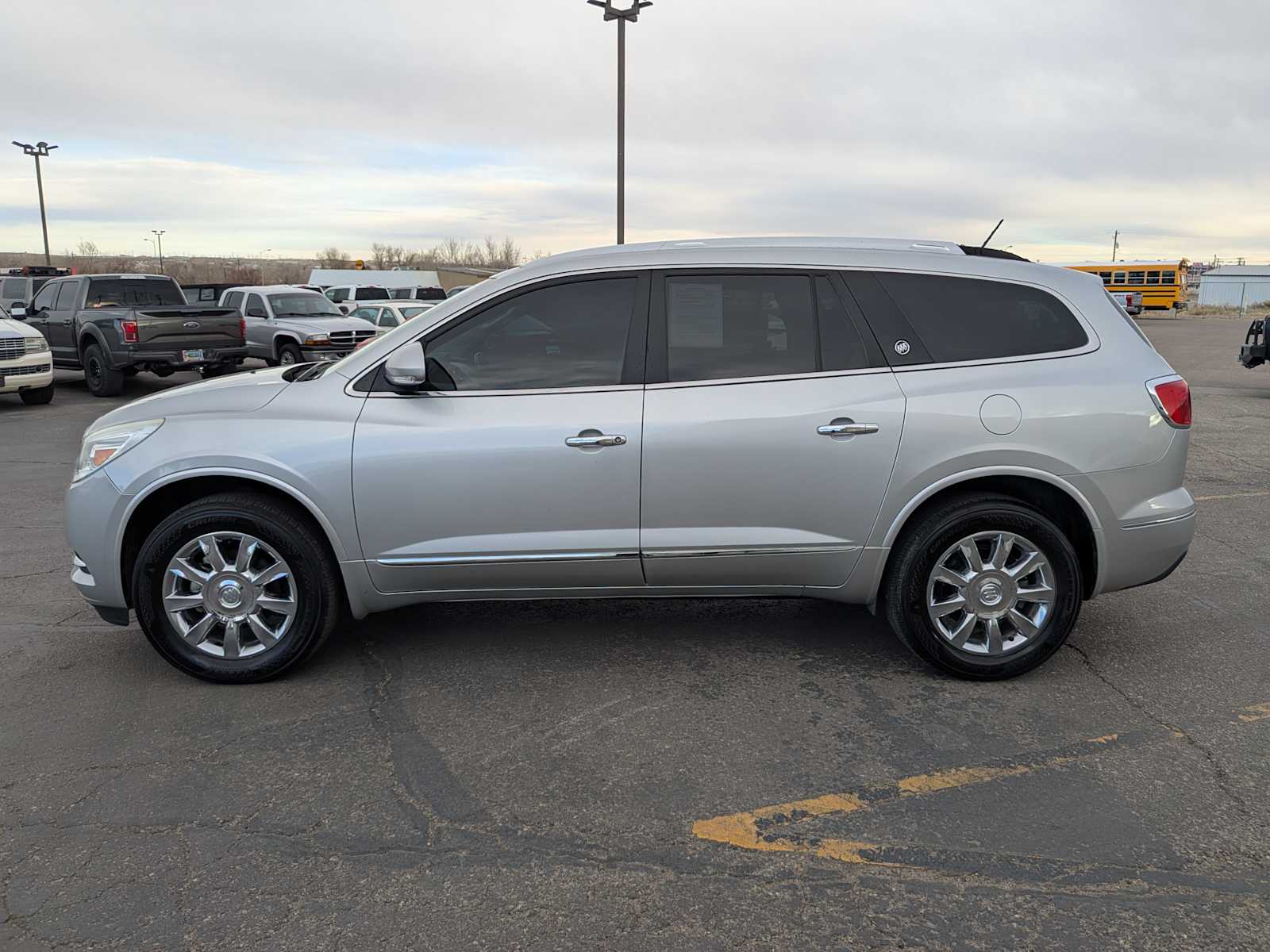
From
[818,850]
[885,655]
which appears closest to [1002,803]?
[818,850]

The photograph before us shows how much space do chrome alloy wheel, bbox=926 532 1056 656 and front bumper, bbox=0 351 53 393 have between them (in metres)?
14.7

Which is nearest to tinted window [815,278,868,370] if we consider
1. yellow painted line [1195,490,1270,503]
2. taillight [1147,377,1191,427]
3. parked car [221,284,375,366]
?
taillight [1147,377,1191,427]

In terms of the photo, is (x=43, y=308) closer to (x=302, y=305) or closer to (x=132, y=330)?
(x=132, y=330)

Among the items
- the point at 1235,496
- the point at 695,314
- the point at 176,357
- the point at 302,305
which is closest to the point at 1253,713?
the point at 695,314

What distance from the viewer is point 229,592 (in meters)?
4.33

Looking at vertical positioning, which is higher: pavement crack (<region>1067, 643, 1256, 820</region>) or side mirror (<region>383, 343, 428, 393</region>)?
side mirror (<region>383, 343, 428, 393</region>)

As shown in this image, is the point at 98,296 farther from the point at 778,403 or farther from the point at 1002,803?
the point at 1002,803

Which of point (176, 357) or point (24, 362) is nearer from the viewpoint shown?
point (24, 362)

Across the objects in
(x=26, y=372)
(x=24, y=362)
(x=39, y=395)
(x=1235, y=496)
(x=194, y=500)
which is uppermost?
(x=194, y=500)

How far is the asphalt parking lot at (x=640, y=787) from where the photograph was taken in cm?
279

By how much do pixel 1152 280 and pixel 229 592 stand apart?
185 feet

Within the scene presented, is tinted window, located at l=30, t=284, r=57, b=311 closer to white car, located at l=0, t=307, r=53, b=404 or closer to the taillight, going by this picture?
white car, located at l=0, t=307, r=53, b=404

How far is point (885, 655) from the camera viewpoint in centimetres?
471

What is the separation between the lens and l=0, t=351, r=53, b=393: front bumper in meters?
14.5
